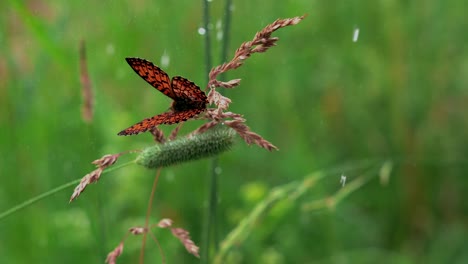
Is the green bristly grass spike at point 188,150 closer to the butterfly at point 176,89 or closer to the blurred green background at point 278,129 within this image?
the butterfly at point 176,89

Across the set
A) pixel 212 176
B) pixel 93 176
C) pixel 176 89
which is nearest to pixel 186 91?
pixel 176 89

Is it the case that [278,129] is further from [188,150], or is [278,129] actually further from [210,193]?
[188,150]

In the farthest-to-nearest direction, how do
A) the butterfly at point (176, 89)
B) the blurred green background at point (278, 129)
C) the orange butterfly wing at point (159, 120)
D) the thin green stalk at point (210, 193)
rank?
the blurred green background at point (278, 129), the thin green stalk at point (210, 193), the butterfly at point (176, 89), the orange butterfly wing at point (159, 120)

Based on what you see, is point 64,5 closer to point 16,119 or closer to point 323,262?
point 16,119

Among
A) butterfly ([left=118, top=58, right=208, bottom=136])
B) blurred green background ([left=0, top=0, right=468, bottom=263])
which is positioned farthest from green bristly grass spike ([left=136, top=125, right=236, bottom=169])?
blurred green background ([left=0, top=0, right=468, bottom=263])

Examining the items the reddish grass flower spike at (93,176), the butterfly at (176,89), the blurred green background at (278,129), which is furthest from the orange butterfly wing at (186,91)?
the blurred green background at (278,129)

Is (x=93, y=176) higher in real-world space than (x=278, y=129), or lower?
higher
